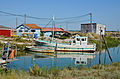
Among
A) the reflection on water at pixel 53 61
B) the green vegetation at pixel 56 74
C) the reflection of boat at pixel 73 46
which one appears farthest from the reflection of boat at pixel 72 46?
the green vegetation at pixel 56 74

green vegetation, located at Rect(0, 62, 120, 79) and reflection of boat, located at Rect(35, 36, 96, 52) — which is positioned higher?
reflection of boat, located at Rect(35, 36, 96, 52)

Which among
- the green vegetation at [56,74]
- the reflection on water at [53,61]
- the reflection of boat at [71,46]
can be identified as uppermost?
the reflection of boat at [71,46]

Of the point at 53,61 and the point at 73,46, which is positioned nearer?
the point at 53,61

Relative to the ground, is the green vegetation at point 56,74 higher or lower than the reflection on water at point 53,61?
higher

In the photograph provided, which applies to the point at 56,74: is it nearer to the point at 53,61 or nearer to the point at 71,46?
the point at 53,61

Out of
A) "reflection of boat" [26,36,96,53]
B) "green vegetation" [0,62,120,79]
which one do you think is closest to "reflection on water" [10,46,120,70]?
"green vegetation" [0,62,120,79]

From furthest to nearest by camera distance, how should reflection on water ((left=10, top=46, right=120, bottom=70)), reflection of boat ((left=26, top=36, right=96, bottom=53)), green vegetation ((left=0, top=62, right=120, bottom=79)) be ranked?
reflection of boat ((left=26, top=36, right=96, bottom=53)) < reflection on water ((left=10, top=46, right=120, bottom=70)) < green vegetation ((left=0, top=62, right=120, bottom=79))

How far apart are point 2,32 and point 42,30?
17270 millimetres

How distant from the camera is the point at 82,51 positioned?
35.5 m

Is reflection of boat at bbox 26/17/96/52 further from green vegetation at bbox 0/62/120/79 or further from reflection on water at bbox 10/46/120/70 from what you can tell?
green vegetation at bbox 0/62/120/79

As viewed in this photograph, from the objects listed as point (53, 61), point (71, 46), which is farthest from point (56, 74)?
point (71, 46)

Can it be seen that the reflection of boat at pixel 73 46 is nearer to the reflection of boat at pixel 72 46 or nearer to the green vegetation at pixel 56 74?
the reflection of boat at pixel 72 46

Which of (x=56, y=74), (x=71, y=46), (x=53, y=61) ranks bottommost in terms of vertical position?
(x=53, y=61)

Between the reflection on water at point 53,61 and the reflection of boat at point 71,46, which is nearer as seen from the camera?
the reflection on water at point 53,61
